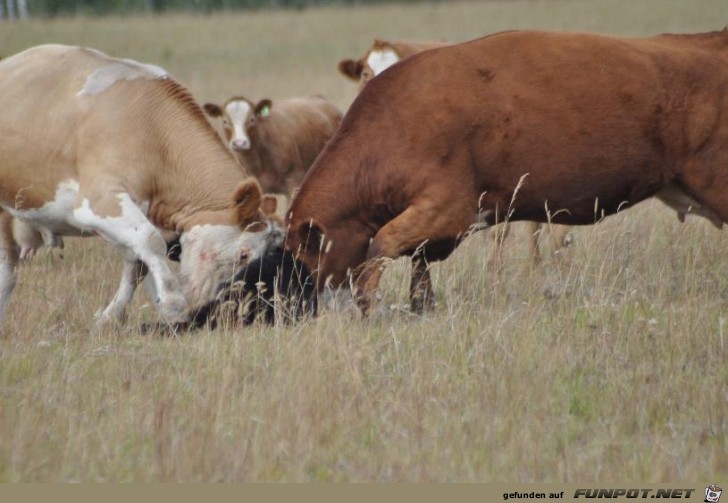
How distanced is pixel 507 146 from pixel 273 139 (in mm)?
6954

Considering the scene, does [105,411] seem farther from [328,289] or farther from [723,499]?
[723,499]

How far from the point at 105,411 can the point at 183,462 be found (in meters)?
1.01

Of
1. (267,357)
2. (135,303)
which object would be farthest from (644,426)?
(135,303)

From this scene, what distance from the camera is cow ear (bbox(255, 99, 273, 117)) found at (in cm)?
1545

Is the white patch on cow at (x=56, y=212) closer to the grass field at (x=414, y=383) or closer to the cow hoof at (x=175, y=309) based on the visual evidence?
the grass field at (x=414, y=383)

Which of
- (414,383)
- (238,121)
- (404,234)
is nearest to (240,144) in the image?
(238,121)

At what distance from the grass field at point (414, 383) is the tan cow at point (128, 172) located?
53cm

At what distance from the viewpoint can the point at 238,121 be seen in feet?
49.8

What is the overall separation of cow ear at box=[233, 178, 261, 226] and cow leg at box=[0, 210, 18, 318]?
6.50 feet

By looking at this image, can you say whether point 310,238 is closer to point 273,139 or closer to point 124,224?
point 124,224

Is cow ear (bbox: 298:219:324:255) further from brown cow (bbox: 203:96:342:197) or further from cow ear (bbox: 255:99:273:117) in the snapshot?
cow ear (bbox: 255:99:273:117)

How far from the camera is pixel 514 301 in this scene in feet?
29.4

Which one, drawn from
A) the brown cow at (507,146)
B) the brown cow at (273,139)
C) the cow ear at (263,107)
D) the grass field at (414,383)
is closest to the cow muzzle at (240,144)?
the brown cow at (273,139)

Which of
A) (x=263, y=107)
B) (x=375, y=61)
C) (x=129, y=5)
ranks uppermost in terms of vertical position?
(x=375, y=61)
